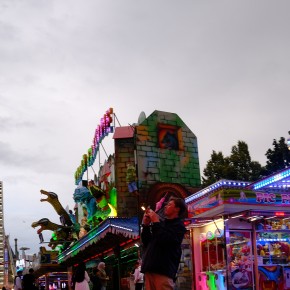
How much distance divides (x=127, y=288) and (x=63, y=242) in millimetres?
13904

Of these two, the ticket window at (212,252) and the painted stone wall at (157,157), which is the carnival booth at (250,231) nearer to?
the ticket window at (212,252)

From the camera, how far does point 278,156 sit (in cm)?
3878

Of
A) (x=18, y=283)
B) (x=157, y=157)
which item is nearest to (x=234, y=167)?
(x=157, y=157)

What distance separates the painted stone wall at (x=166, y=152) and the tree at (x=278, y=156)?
12223 millimetres

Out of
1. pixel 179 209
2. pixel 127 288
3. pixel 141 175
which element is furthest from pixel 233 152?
pixel 179 209

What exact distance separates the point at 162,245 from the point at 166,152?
70.1 feet

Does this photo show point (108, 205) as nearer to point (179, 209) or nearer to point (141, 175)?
point (141, 175)

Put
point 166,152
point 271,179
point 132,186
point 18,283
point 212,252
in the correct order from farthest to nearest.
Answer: point 166,152 → point 132,186 → point 212,252 → point 271,179 → point 18,283

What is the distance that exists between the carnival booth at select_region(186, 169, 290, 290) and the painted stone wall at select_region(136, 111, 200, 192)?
9383 millimetres

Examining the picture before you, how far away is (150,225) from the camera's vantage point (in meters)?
5.35

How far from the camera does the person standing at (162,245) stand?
17.3 ft

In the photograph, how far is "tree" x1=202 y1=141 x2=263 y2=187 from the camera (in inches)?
1483

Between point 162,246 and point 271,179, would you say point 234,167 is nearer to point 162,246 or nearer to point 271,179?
point 271,179

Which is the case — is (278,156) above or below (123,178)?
above
